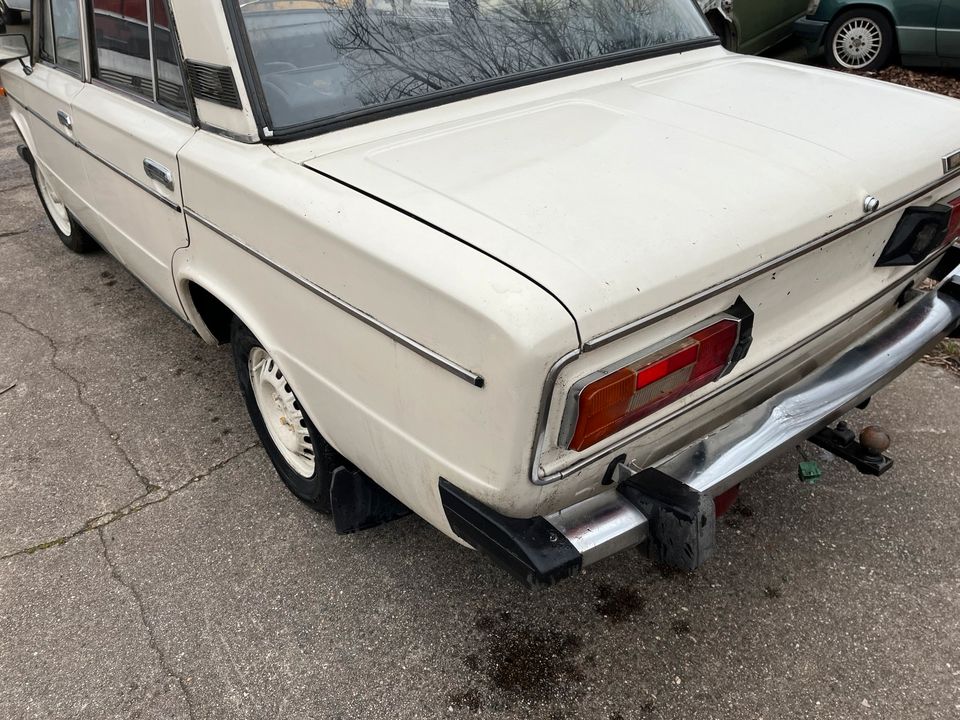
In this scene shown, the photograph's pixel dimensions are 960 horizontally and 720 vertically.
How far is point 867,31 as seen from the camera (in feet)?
22.2

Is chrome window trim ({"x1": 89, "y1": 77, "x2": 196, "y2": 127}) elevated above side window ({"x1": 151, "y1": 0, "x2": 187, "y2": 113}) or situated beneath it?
situated beneath

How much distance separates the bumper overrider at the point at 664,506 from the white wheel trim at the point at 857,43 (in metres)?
6.02

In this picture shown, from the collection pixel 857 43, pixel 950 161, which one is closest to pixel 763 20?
pixel 857 43

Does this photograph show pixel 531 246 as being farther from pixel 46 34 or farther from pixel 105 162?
pixel 46 34

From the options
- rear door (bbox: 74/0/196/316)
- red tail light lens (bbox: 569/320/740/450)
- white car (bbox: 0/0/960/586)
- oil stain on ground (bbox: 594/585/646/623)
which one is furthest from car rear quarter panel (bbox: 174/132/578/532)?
oil stain on ground (bbox: 594/585/646/623)

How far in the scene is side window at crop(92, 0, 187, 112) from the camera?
2334mm

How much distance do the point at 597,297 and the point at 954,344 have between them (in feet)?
9.61

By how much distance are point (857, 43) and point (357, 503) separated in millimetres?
6770

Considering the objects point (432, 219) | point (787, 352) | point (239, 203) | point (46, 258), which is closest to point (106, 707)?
point (239, 203)

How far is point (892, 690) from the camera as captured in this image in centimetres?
206

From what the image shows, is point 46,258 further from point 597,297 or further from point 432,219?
point 597,297

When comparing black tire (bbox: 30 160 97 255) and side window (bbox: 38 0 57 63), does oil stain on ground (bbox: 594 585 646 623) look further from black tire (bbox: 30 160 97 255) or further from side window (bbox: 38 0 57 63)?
black tire (bbox: 30 160 97 255)

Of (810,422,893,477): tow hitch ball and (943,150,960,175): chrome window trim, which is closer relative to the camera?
(943,150,960,175): chrome window trim

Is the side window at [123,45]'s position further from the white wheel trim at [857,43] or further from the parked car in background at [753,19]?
the white wheel trim at [857,43]
